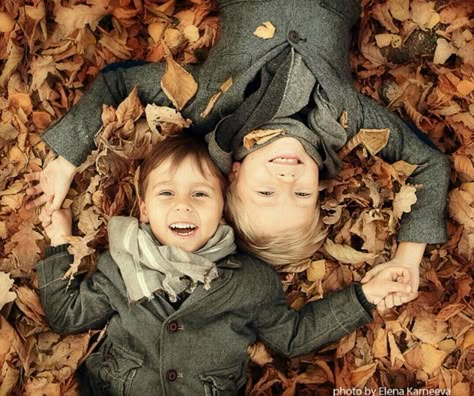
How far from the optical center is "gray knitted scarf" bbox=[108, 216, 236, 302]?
1970 millimetres

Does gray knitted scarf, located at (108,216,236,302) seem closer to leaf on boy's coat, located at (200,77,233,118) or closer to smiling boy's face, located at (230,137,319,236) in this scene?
smiling boy's face, located at (230,137,319,236)

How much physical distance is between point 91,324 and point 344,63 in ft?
3.35

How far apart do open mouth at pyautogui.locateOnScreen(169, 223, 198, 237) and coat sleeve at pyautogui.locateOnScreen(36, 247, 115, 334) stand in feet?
0.78

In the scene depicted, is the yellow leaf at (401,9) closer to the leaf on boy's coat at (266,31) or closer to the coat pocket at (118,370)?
the leaf on boy's coat at (266,31)

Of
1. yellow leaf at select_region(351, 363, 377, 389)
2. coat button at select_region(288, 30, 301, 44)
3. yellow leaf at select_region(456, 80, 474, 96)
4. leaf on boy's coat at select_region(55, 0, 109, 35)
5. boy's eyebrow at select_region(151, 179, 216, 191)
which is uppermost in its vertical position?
leaf on boy's coat at select_region(55, 0, 109, 35)

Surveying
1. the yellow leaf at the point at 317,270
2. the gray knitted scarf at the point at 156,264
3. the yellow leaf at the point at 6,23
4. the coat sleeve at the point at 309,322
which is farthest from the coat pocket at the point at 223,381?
the yellow leaf at the point at 6,23

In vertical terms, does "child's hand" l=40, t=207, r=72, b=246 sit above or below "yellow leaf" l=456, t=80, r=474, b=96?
below

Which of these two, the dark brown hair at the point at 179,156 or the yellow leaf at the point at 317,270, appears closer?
the dark brown hair at the point at 179,156

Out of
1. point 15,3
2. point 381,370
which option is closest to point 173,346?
point 381,370

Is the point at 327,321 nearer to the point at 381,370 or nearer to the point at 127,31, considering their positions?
the point at 381,370

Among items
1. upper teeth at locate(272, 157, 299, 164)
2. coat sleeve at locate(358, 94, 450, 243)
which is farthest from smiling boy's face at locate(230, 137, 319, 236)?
coat sleeve at locate(358, 94, 450, 243)

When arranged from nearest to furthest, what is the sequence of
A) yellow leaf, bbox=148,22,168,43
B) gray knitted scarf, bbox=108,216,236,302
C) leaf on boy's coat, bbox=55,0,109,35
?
gray knitted scarf, bbox=108,216,236,302 → leaf on boy's coat, bbox=55,0,109,35 → yellow leaf, bbox=148,22,168,43

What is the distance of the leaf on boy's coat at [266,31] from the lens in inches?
81.9

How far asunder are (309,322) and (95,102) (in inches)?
33.8
